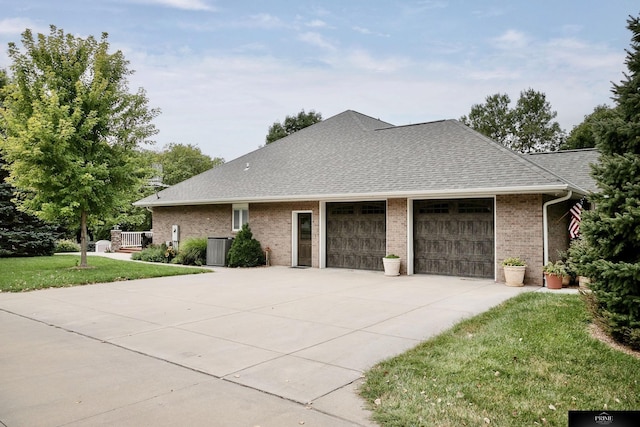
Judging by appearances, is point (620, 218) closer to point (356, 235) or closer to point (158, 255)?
point (356, 235)

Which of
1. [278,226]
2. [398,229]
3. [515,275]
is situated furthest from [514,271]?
[278,226]

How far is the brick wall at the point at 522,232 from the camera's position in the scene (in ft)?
39.0

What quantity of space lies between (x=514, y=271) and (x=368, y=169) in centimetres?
626

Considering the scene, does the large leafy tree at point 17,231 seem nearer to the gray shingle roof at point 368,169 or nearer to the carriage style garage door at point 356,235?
the gray shingle roof at point 368,169

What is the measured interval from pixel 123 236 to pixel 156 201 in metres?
8.37

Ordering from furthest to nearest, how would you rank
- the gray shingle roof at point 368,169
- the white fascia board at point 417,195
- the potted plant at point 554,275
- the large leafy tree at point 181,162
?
1. the large leafy tree at point 181,162
2. the gray shingle roof at point 368,169
3. the white fascia board at point 417,195
4. the potted plant at point 554,275

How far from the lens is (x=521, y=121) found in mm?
42875

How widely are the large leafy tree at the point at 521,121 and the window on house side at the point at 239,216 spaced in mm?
32033

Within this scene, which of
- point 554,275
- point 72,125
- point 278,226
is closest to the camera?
point 554,275

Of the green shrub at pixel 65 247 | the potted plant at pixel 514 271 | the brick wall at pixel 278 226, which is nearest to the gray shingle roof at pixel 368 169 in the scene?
the brick wall at pixel 278 226

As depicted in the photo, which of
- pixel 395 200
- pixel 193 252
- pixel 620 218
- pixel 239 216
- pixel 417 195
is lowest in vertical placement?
pixel 193 252

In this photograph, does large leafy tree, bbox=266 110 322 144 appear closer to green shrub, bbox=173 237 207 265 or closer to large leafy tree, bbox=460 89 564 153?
large leafy tree, bbox=460 89 564 153

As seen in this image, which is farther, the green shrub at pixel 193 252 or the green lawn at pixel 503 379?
the green shrub at pixel 193 252

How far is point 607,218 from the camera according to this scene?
5.69 metres
